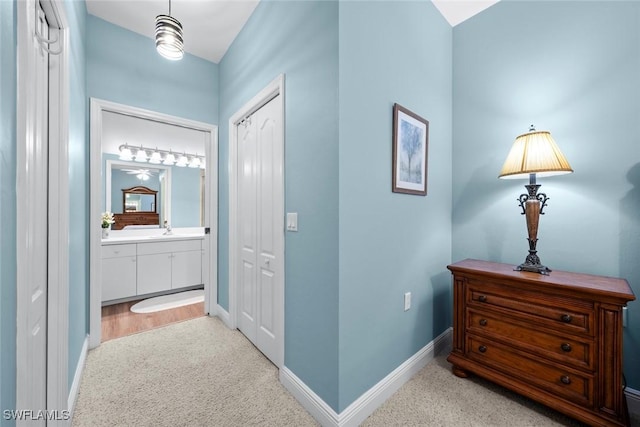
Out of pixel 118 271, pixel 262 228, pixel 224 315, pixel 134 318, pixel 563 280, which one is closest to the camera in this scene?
pixel 563 280

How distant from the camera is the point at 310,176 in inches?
61.8

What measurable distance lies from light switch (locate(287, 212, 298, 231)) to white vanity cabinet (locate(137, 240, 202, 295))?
2.70m

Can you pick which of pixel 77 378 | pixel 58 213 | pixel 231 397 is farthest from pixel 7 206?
pixel 77 378

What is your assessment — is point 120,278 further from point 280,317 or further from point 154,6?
point 154,6

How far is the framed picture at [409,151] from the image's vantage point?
5.62 feet

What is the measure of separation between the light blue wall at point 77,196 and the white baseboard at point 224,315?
1.10m

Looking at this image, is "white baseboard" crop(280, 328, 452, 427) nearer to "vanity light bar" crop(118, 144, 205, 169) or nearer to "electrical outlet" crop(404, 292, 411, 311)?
"electrical outlet" crop(404, 292, 411, 311)

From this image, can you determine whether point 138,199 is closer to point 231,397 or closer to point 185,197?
point 185,197

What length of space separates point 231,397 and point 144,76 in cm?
289

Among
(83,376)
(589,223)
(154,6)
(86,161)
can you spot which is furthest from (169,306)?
(589,223)

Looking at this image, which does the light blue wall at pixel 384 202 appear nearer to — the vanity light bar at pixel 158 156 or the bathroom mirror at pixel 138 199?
the vanity light bar at pixel 158 156

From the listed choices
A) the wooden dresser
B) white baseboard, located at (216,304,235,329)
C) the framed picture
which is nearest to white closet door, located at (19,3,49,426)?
white baseboard, located at (216,304,235,329)

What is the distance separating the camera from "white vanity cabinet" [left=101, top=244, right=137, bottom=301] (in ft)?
10.4

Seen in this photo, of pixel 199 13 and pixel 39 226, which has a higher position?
pixel 199 13
